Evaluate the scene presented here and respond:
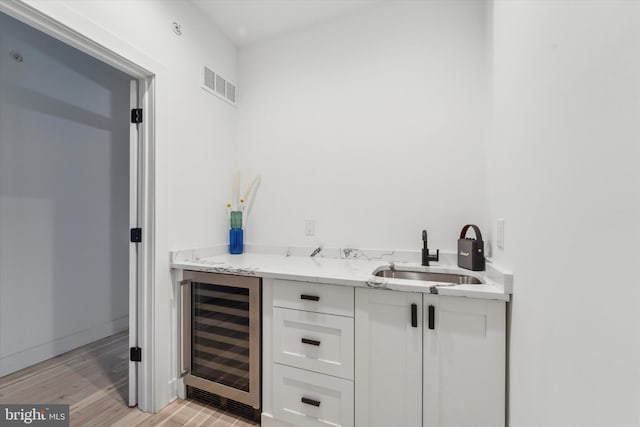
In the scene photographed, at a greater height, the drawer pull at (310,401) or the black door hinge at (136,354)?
the black door hinge at (136,354)

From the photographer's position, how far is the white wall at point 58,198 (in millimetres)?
2137

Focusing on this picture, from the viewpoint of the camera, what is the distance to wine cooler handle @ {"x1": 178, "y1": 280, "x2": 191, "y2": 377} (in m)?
1.83

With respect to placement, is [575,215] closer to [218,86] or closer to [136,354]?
[136,354]

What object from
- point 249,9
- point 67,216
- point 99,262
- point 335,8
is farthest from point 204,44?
point 99,262

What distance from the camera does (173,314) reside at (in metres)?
1.83

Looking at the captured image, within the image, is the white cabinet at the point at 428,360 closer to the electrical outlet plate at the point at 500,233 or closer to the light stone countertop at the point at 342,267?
the light stone countertop at the point at 342,267

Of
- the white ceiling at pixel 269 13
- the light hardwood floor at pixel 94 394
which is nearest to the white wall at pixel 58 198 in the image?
the light hardwood floor at pixel 94 394

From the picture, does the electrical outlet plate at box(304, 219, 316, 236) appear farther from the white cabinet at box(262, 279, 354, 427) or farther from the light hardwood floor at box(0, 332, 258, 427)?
the light hardwood floor at box(0, 332, 258, 427)

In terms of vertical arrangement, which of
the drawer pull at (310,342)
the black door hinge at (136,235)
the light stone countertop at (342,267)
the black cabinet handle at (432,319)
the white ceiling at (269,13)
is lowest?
the drawer pull at (310,342)

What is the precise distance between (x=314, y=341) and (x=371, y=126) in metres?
1.51

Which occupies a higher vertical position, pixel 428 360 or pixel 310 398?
pixel 428 360

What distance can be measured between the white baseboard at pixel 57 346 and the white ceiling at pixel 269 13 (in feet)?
9.70

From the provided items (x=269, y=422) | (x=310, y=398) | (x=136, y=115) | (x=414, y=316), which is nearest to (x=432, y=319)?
(x=414, y=316)

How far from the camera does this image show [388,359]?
4.36ft
